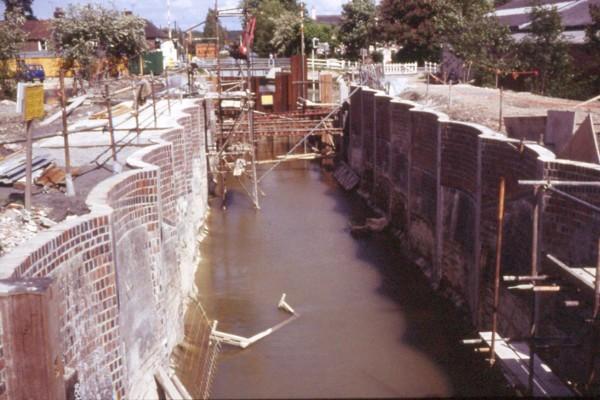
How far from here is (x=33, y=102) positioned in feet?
29.1

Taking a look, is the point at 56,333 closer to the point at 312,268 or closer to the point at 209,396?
the point at 209,396

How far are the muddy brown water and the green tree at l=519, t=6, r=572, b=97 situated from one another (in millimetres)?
11449

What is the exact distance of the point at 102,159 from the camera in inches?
555

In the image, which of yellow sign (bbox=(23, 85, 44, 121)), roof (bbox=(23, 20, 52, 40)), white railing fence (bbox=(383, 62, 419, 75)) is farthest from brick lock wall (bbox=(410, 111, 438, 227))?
roof (bbox=(23, 20, 52, 40))

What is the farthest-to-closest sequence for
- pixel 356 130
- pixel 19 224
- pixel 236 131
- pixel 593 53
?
pixel 356 130 → pixel 236 131 → pixel 593 53 → pixel 19 224

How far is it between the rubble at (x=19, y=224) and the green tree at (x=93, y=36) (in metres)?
28.3

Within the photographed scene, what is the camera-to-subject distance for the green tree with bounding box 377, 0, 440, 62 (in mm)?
41188

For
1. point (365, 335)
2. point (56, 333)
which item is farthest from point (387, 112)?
point (56, 333)

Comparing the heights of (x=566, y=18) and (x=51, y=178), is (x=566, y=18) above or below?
above

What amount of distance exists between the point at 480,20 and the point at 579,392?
25.4 m

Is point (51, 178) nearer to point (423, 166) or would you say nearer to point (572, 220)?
point (572, 220)

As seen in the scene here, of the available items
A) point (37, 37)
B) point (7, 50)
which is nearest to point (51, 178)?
point (7, 50)

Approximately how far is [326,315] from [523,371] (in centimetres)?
611

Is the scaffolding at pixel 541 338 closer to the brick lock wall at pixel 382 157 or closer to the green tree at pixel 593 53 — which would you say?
the brick lock wall at pixel 382 157
